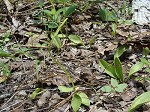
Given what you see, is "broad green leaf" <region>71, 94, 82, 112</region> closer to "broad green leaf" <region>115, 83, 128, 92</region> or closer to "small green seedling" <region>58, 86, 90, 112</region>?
"small green seedling" <region>58, 86, 90, 112</region>

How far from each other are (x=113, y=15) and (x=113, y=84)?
0.73 m

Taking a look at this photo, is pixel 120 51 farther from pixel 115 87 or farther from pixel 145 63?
pixel 115 87

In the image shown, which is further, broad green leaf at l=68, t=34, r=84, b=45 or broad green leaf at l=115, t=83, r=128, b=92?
broad green leaf at l=68, t=34, r=84, b=45

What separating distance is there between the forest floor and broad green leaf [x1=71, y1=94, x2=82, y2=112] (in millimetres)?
34

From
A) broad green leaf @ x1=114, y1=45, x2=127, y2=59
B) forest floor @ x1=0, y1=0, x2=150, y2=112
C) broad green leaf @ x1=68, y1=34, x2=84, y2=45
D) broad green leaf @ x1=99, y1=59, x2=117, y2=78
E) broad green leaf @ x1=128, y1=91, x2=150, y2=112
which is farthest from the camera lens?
broad green leaf @ x1=68, y1=34, x2=84, y2=45

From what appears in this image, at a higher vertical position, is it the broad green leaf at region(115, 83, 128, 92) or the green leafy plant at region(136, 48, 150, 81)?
the green leafy plant at region(136, 48, 150, 81)

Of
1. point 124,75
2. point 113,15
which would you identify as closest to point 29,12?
point 113,15

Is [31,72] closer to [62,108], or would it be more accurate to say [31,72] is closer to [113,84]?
[62,108]

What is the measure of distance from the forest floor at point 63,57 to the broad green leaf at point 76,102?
0.11ft

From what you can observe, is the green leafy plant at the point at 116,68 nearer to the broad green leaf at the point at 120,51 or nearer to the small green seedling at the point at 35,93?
the broad green leaf at the point at 120,51

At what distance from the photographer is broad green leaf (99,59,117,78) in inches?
55.4

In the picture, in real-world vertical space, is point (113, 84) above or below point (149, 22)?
below

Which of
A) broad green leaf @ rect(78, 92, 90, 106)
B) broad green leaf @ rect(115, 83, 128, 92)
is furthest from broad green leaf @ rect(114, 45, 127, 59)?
broad green leaf @ rect(78, 92, 90, 106)

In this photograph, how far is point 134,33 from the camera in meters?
1.79
